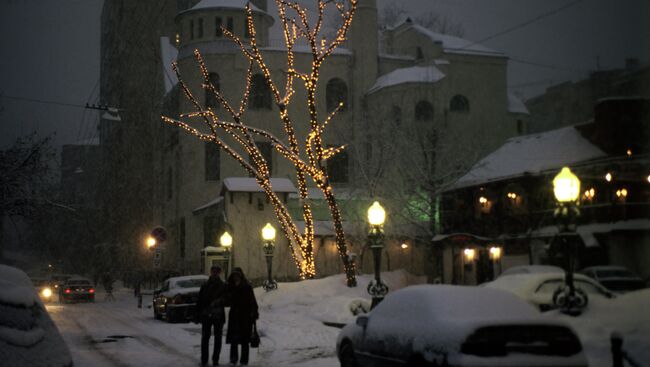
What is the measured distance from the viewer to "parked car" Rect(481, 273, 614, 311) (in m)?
18.9

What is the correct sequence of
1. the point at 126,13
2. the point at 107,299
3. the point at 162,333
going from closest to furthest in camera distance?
the point at 162,333, the point at 107,299, the point at 126,13

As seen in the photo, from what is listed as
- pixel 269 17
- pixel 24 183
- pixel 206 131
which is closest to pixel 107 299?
pixel 206 131

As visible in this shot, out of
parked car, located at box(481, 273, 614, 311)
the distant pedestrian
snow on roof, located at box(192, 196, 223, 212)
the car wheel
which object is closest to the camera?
the car wheel

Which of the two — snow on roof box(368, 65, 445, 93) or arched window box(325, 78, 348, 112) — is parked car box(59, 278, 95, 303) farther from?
snow on roof box(368, 65, 445, 93)

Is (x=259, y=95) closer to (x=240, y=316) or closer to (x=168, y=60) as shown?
(x=168, y=60)

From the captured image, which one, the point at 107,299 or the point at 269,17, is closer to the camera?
the point at 107,299

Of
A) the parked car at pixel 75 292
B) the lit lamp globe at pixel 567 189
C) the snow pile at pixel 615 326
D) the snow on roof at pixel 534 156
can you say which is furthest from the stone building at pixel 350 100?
the snow pile at pixel 615 326

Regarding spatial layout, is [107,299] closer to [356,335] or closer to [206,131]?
[206,131]

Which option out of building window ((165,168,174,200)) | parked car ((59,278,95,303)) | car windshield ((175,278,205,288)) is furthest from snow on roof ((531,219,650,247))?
building window ((165,168,174,200))

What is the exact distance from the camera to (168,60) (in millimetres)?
70375

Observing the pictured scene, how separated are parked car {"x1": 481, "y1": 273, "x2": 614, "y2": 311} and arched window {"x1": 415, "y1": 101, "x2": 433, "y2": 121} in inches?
1395

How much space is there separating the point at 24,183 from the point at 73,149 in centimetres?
10464

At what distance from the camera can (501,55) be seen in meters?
57.3

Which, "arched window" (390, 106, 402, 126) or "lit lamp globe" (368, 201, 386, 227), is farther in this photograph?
"arched window" (390, 106, 402, 126)
